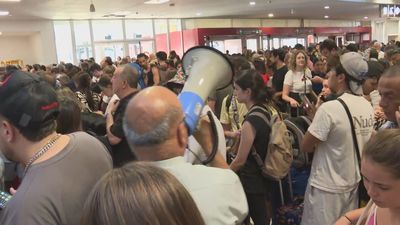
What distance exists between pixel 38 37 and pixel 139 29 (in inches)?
177

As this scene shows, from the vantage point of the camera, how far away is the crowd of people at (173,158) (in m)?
0.96

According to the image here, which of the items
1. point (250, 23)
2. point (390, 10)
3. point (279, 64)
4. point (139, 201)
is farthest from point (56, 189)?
point (250, 23)

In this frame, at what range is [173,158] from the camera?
1412mm

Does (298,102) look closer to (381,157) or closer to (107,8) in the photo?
(381,157)

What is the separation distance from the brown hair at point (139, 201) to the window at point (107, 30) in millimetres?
17126

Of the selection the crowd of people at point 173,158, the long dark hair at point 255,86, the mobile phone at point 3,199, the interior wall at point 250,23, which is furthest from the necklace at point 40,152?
the interior wall at point 250,23

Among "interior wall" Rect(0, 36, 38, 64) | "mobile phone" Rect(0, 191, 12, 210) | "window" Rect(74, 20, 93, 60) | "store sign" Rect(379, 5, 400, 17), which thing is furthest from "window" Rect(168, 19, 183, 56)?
"mobile phone" Rect(0, 191, 12, 210)

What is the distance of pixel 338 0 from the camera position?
50.2 feet

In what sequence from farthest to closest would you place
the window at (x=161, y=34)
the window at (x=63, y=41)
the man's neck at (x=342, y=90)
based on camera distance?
the window at (x=161, y=34), the window at (x=63, y=41), the man's neck at (x=342, y=90)

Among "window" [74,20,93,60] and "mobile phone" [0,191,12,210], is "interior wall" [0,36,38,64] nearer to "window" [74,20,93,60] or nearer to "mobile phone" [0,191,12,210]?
"window" [74,20,93,60]

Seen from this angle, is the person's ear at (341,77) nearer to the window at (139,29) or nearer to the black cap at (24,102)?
the black cap at (24,102)

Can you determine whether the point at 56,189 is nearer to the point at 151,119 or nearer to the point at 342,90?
the point at 151,119

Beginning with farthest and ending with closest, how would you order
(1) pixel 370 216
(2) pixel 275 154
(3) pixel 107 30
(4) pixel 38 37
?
1. (3) pixel 107 30
2. (4) pixel 38 37
3. (2) pixel 275 154
4. (1) pixel 370 216

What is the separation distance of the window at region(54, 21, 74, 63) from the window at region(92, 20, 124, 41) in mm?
1124
